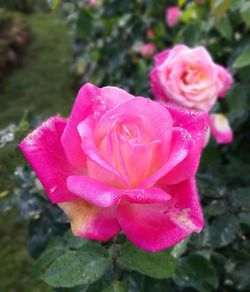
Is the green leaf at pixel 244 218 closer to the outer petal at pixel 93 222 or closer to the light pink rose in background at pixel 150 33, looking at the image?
the outer petal at pixel 93 222

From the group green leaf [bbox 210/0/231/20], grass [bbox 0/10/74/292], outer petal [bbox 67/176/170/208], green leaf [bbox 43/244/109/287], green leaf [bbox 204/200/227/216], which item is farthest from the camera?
grass [bbox 0/10/74/292]

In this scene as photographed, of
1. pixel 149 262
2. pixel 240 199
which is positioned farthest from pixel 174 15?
pixel 149 262

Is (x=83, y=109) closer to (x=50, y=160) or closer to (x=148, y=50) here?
(x=50, y=160)

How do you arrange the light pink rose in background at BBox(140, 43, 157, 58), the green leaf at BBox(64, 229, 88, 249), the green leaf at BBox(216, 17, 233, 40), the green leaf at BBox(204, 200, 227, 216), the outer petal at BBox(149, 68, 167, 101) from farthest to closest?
the light pink rose in background at BBox(140, 43, 157, 58) → the green leaf at BBox(216, 17, 233, 40) → the outer petal at BBox(149, 68, 167, 101) → the green leaf at BBox(204, 200, 227, 216) → the green leaf at BBox(64, 229, 88, 249)

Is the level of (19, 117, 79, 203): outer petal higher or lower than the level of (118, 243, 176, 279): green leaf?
higher

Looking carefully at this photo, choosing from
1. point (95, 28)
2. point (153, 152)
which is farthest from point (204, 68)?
point (95, 28)

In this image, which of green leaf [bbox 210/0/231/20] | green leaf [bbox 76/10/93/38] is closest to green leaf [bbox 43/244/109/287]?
green leaf [bbox 210/0/231/20]

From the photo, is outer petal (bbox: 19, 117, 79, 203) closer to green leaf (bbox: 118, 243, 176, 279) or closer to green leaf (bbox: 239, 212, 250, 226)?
green leaf (bbox: 118, 243, 176, 279)
